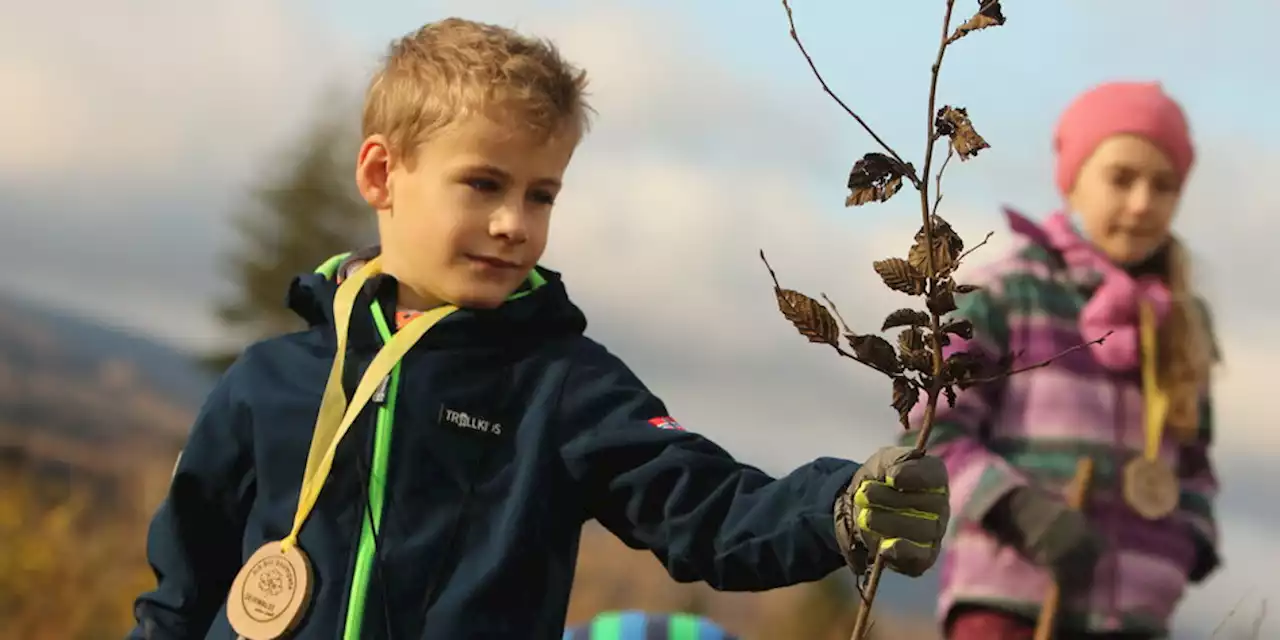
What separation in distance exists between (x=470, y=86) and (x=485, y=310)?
14.4 inches

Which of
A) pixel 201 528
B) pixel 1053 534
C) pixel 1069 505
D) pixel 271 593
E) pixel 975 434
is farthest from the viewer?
pixel 975 434

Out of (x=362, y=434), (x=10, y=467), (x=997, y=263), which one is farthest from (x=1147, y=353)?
(x=10, y=467)

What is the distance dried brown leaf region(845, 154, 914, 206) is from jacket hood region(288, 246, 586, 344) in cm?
102

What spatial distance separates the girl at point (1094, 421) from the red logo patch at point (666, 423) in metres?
1.26

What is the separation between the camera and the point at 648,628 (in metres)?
2.78

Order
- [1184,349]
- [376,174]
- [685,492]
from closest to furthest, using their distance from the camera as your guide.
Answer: [685,492]
[376,174]
[1184,349]

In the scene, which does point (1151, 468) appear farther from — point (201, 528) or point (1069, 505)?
point (201, 528)

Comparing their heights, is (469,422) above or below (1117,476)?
below

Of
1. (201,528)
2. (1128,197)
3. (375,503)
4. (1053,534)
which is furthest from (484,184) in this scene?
(1128,197)

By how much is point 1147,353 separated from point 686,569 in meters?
2.12

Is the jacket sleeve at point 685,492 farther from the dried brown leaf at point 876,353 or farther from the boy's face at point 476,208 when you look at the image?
the dried brown leaf at point 876,353

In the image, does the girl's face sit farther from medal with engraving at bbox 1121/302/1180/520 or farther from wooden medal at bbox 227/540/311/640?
wooden medal at bbox 227/540/311/640

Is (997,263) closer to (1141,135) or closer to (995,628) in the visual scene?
(1141,135)

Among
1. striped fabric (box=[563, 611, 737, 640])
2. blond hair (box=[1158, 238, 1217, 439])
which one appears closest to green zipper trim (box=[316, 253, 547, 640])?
striped fabric (box=[563, 611, 737, 640])
